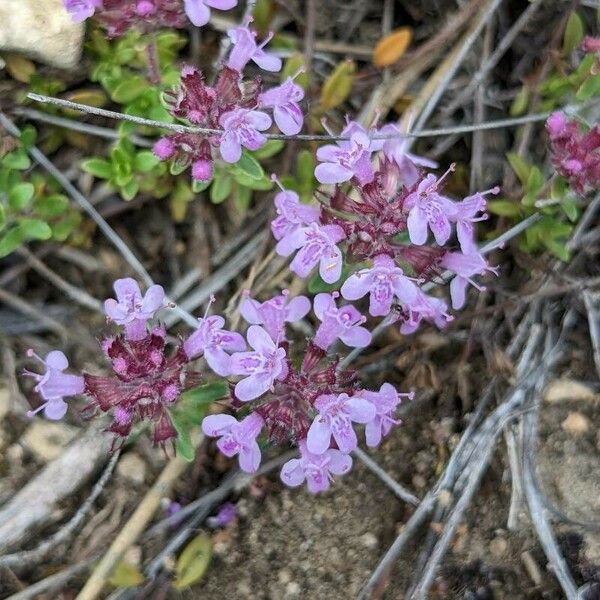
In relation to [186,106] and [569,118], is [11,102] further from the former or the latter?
[569,118]

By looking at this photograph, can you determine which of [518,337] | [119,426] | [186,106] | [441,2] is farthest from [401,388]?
[441,2]

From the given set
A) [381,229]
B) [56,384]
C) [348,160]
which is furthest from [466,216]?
[56,384]

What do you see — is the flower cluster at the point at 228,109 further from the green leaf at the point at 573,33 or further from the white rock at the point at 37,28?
the green leaf at the point at 573,33

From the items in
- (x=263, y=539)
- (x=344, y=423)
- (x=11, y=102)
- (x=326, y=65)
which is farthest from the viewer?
(x=326, y=65)

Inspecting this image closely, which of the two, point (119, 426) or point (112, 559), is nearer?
point (119, 426)

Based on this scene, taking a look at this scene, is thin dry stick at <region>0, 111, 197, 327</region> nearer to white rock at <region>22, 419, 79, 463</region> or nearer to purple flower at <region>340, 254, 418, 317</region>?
white rock at <region>22, 419, 79, 463</region>

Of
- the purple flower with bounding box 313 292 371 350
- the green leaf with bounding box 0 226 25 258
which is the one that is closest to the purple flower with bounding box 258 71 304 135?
the purple flower with bounding box 313 292 371 350
